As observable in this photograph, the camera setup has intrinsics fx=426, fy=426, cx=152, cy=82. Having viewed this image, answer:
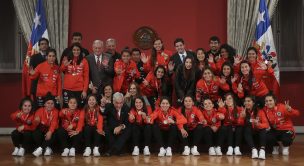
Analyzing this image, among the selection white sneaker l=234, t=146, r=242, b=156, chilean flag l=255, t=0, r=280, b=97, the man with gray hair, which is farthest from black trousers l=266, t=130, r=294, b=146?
the man with gray hair

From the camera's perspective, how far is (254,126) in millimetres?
6164

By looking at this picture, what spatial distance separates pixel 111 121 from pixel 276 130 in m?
2.43

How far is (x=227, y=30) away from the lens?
8180mm

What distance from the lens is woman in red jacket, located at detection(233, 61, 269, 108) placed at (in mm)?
6520

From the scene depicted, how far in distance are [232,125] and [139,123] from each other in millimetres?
1377

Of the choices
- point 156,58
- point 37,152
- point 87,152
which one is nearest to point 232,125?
point 156,58

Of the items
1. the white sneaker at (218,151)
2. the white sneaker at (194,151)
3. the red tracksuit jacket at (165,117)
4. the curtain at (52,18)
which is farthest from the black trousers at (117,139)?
the curtain at (52,18)

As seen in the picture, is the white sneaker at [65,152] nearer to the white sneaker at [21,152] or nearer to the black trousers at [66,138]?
the black trousers at [66,138]

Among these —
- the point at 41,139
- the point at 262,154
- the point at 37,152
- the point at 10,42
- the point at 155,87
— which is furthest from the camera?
the point at 10,42

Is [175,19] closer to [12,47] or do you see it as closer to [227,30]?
[227,30]

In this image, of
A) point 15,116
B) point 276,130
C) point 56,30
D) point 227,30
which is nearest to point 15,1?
point 56,30

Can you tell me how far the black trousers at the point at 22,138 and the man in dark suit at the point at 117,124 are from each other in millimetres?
1135

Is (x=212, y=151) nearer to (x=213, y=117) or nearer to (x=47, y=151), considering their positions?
(x=213, y=117)

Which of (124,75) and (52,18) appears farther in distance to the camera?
(52,18)
